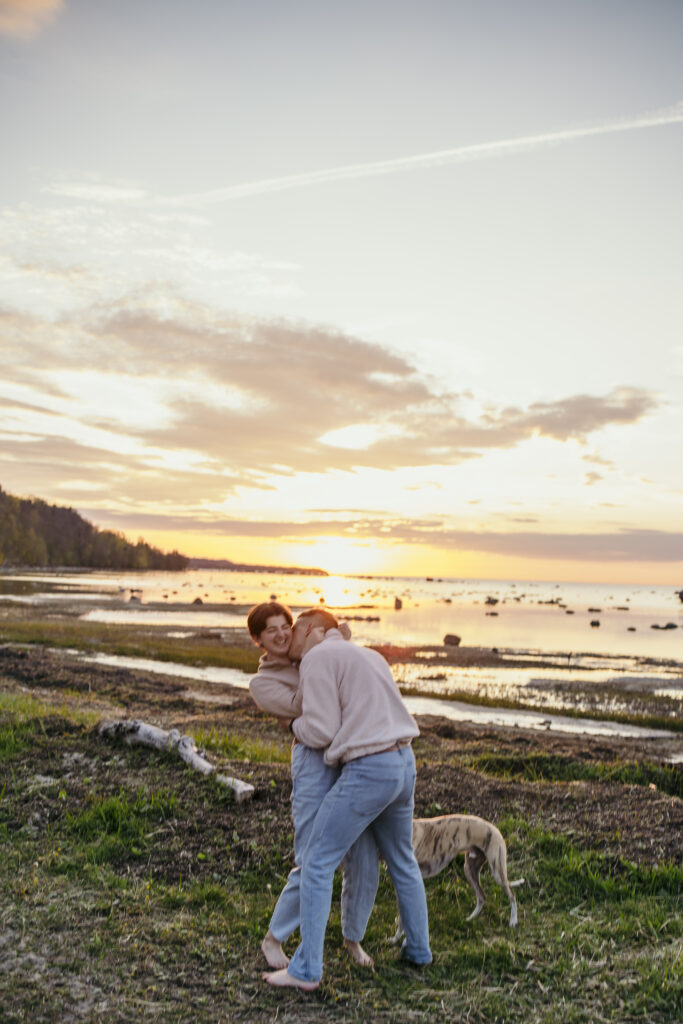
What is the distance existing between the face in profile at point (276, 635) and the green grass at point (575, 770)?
8.44 meters

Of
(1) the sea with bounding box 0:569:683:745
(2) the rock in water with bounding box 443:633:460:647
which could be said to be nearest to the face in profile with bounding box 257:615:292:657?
(1) the sea with bounding box 0:569:683:745

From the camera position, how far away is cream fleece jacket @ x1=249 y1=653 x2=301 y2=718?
16.6ft

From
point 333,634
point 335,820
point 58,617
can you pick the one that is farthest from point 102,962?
point 58,617

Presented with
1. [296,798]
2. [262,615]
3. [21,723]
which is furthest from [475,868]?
[21,723]

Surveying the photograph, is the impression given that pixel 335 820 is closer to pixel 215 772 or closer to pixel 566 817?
pixel 215 772

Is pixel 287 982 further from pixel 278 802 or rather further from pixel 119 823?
pixel 278 802

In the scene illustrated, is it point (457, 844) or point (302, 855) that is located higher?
point (302, 855)

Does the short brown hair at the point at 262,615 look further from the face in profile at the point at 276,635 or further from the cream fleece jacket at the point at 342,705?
the cream fleece jacket at the point at 342,705

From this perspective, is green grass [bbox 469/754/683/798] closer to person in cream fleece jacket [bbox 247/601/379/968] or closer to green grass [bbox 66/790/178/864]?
green grass [bbox 66/790/178/864]

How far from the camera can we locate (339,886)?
6.74 meters

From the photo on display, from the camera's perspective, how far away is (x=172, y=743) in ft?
31.8

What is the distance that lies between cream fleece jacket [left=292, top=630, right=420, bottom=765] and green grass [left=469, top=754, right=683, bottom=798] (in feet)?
27.5

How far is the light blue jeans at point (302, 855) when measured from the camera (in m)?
4.93

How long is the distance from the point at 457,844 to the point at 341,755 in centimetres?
208
